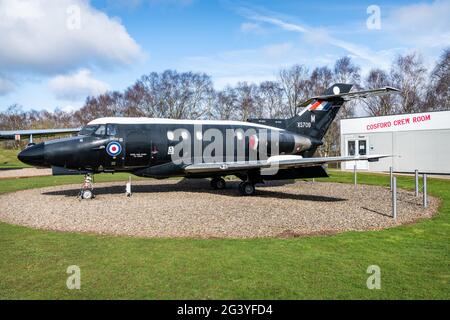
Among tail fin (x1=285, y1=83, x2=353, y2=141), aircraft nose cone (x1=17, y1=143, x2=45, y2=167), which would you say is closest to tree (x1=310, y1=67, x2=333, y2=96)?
tail fin (x1=285, y1=83, x2=353, y2=141)

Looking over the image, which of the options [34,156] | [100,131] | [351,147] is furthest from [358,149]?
[34,156]

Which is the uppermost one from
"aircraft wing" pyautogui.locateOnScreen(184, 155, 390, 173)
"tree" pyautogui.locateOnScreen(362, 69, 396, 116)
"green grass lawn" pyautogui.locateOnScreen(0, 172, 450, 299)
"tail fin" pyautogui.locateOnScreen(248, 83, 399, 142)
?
"tree" pyautogui.locateOnScreen(362, 69, 396, 116)

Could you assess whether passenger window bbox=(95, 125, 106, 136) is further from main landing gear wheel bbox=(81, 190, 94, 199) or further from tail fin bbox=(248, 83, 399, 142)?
tail fin bbox=(248, 83, 399, 142)

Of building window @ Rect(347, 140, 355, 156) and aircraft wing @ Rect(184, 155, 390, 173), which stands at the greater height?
building window @ Rect(347, 140, 355, 156)

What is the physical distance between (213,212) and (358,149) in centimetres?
2577

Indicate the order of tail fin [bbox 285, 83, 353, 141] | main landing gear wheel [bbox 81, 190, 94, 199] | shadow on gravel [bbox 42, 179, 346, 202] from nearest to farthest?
main landing gear wheel [bbox 81, 190, 94, 199] → shadow on gravel [bbox 42, 179, 346, 202] → tail fin [bbox 285, 83, 353, 141]

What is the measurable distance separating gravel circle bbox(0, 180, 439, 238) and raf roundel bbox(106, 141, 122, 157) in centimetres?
181

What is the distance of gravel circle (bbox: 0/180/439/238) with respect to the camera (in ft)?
31.2

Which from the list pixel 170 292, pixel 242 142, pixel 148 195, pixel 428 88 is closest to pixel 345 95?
pixel 242 142

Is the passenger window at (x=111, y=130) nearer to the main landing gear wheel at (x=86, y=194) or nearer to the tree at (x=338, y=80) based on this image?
the main landing gear wheel at (x=86, y=194)

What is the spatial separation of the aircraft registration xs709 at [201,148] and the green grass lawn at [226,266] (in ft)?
17.5

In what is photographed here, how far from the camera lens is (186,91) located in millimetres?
65562

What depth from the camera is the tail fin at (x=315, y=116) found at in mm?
18812
